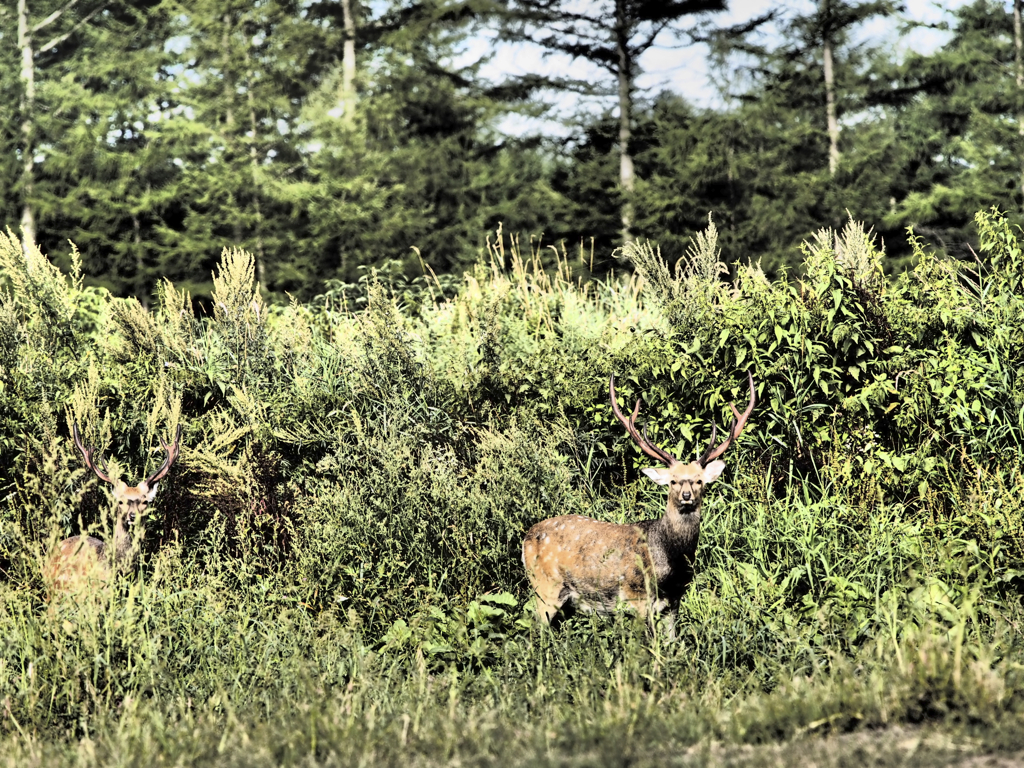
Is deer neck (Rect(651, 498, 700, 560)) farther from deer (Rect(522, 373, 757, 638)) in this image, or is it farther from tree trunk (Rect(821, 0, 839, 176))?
tree trunk (Rect(821, 0, 839, 176))

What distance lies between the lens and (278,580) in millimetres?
6305

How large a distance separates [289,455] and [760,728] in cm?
435

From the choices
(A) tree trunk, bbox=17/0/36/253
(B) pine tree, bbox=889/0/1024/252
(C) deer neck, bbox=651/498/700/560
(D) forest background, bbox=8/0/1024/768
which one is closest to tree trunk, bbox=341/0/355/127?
(A) tree trunk, bbox=17/0/36/253

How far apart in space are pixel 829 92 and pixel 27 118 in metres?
21.0

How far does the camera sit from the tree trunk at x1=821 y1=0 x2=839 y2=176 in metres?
24.4

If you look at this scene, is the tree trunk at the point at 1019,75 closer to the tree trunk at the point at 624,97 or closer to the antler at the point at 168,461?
the tree trunk at the point at 624,97

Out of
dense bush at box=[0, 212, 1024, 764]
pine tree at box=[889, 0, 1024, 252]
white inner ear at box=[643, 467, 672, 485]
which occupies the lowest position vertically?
pine tree at box=[889, 0, 1024, 252]

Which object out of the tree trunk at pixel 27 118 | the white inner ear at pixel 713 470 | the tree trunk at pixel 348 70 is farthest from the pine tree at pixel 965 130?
the tree trunk at pixel 27 118

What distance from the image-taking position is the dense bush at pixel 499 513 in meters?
4.30

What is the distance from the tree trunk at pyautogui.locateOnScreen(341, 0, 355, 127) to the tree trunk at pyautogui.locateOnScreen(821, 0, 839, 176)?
1202 cm

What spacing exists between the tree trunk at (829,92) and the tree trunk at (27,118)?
64.8 ft

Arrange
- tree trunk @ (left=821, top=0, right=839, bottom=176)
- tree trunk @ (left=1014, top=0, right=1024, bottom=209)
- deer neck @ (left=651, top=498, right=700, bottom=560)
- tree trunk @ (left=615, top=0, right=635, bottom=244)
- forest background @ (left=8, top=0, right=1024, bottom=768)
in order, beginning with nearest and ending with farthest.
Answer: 1. forest background @ (left=8, top=0, right=1024, bottom=768)
2. deer neck @ (left=651, top=498, right=700, bottom=560)
3. tree trunk @ (left=615, top=0, right=635, bottom=244)
4. tree trunk @ (left=821, top=0, right=839, bottom=176)
5. tree trunk @ (left=1014, top=0, right=1024, bottom=209)

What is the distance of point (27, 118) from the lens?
2664 cm

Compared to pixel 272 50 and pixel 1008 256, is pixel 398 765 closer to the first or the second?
pixel 1008 256
